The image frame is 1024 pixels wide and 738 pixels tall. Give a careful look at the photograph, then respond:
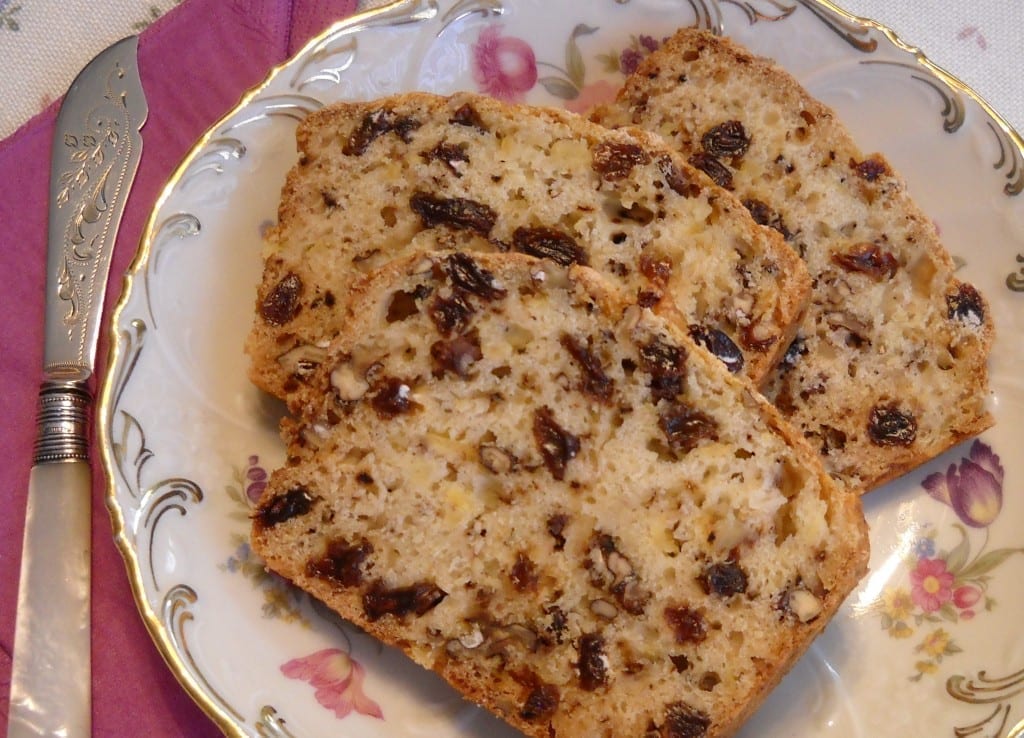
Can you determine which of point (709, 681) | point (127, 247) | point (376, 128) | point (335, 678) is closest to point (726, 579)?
point (709, 681)

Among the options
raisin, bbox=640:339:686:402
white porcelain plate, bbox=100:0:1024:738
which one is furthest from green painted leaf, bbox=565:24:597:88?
raisin, bbox=640:339:686:402

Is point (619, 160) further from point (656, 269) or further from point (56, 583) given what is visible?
point (56, 583)

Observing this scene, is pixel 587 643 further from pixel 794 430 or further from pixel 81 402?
pixel 81 402

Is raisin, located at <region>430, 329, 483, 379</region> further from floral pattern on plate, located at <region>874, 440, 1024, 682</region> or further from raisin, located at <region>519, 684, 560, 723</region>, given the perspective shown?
floral pattern on plate, located at <region>874, 440, 1024, 682</region>

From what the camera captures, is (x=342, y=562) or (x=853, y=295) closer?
(x=342, y=562)

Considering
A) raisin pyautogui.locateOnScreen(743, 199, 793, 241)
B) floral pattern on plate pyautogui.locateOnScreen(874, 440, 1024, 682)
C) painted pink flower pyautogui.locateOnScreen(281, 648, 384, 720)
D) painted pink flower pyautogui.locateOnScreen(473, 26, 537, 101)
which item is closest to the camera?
painted pink flower pyautogui.locateOnScreen(281, 648, 384, 720)
